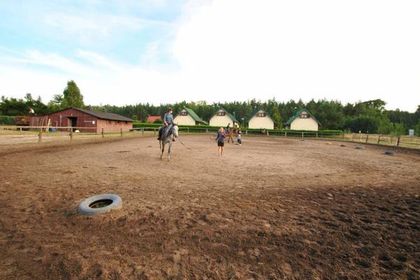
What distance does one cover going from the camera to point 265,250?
3480 millimetres

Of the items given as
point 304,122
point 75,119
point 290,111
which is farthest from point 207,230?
point 290,111

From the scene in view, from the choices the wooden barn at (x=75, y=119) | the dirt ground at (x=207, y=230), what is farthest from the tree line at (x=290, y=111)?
the dirt ground at (x=207, y=230)

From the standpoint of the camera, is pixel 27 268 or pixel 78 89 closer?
pixel 27 268

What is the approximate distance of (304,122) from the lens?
62750 millimetres

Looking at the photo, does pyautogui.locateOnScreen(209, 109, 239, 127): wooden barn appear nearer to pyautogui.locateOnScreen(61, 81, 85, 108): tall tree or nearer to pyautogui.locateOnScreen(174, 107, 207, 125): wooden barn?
pyautogui.locateOnScreen(174, 107, 207, 125): wooden barn

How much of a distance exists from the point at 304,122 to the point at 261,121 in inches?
447

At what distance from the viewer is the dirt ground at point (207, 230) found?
3.01 meters

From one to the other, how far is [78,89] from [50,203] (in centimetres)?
7962

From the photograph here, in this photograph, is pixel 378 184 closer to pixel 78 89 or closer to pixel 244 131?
pixel 244 131

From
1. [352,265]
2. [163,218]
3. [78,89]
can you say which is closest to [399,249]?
[352,265]

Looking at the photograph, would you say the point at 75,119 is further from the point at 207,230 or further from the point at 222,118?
the point at 207,230

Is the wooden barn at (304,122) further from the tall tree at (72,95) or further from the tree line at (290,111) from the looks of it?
the tall tree at (72,95)

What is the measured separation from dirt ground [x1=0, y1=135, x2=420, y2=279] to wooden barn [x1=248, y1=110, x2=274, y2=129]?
59.2 m

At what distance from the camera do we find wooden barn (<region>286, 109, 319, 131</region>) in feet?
204
